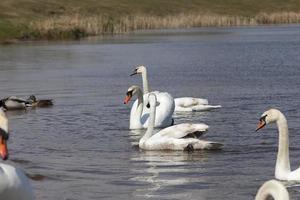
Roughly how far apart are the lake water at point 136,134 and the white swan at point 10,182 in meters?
3.61

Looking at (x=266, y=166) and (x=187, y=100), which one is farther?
(x=187, y=100)

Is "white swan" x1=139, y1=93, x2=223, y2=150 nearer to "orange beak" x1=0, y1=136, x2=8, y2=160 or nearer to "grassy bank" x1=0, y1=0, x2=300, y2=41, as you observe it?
"orange beak" x1=0, y1=136, x2=8, y2=160

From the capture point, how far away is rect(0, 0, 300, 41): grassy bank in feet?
196

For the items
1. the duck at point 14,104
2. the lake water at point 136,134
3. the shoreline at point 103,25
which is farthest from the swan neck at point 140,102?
the shoreline at point 103,25

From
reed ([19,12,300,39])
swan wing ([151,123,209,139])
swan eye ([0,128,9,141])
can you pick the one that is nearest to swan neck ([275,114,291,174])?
swan wing ([151,123,209,139])

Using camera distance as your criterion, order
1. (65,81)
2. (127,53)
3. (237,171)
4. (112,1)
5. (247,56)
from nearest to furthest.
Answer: (237,171)
(65,81)
(247,56)
(127,53)
(112,1)

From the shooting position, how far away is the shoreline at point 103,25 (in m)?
58.0

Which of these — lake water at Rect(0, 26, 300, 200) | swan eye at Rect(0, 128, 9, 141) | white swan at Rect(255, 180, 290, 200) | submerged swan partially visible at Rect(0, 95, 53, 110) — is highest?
swan eye at Rect(0, 128, 9, 141)

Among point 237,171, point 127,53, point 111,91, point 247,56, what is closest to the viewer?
point 237,171

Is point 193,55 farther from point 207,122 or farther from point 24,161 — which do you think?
point 24,161

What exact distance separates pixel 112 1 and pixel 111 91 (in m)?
88.4

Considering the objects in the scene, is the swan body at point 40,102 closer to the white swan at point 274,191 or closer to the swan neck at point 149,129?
the swan neck at point 149,129

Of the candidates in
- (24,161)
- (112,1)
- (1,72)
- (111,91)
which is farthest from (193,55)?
(112,1)

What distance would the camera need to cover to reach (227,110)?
20484 millimetres
